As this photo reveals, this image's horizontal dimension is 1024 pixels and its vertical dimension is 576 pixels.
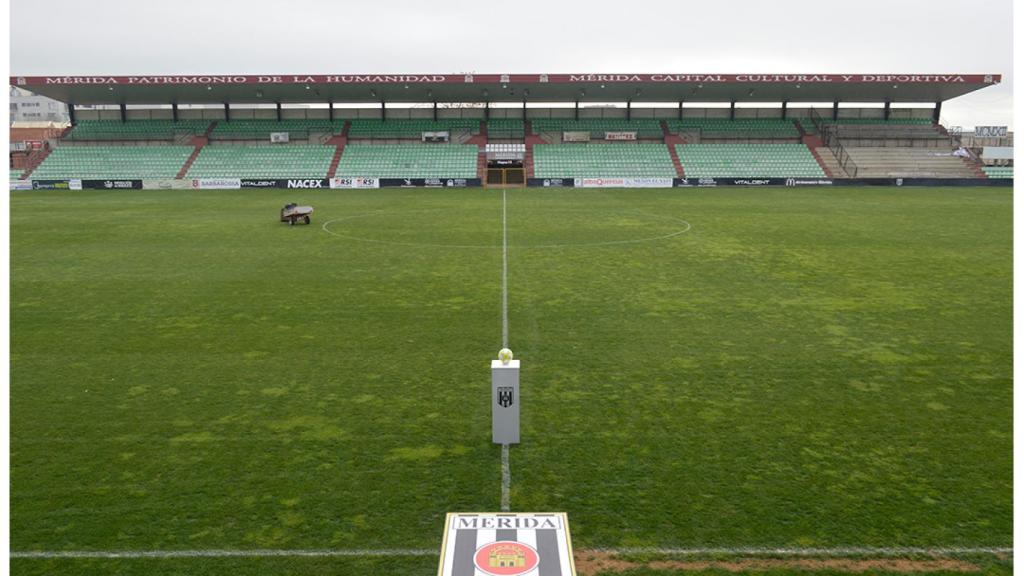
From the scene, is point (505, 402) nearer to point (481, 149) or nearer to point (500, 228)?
point (500, 228)

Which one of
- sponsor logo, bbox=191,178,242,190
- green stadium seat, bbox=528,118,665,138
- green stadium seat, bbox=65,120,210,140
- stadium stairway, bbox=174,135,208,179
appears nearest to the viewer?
sponsor logo, bbox=191,178,242,190

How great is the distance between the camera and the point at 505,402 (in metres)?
8.47

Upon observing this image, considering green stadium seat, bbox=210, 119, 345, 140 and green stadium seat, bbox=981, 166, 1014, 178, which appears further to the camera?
Result: green stadium seat, bbox=210, 119, 345, 140

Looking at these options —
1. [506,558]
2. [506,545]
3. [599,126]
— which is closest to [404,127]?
[599,126]

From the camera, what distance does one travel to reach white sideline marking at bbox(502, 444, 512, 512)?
7250 mm

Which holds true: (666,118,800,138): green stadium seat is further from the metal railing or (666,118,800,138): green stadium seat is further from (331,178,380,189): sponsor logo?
(331,178,380,189): sponsor logo

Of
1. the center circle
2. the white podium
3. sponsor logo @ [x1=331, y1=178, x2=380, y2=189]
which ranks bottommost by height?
the white podium

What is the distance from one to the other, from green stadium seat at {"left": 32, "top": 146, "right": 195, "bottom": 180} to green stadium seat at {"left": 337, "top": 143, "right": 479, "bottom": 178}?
1331cm

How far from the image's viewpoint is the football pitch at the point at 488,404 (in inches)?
270

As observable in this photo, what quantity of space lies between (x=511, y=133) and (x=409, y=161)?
1035 cm

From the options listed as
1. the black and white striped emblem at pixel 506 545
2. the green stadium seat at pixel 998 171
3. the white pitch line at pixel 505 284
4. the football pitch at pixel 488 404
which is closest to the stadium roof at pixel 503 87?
the green stadium seat at pixel 998 171

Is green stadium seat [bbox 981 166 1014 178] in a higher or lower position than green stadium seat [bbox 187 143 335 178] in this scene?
lower

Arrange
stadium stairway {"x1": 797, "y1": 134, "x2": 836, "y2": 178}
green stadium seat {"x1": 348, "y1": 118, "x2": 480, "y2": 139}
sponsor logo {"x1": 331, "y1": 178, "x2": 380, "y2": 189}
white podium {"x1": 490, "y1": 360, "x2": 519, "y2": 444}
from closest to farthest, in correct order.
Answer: white podium {"x1": 490, "y1": 360, "x2": 519, "y2": 444} < sponsor logo {"x1": 331, "y1": 178, "x2": 380, "y2": 189} < stadium stairway {"x1": 797, "y1": 134, "x2": 836, "y2": 178} < green stadium seat {"x1": 348, "y1": 118, "x2": 480, "y2": 139}

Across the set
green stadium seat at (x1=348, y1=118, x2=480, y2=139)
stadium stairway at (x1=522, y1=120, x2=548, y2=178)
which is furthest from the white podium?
green stadium seat at (x1=348, y1=118, x2=480, y2=139)
